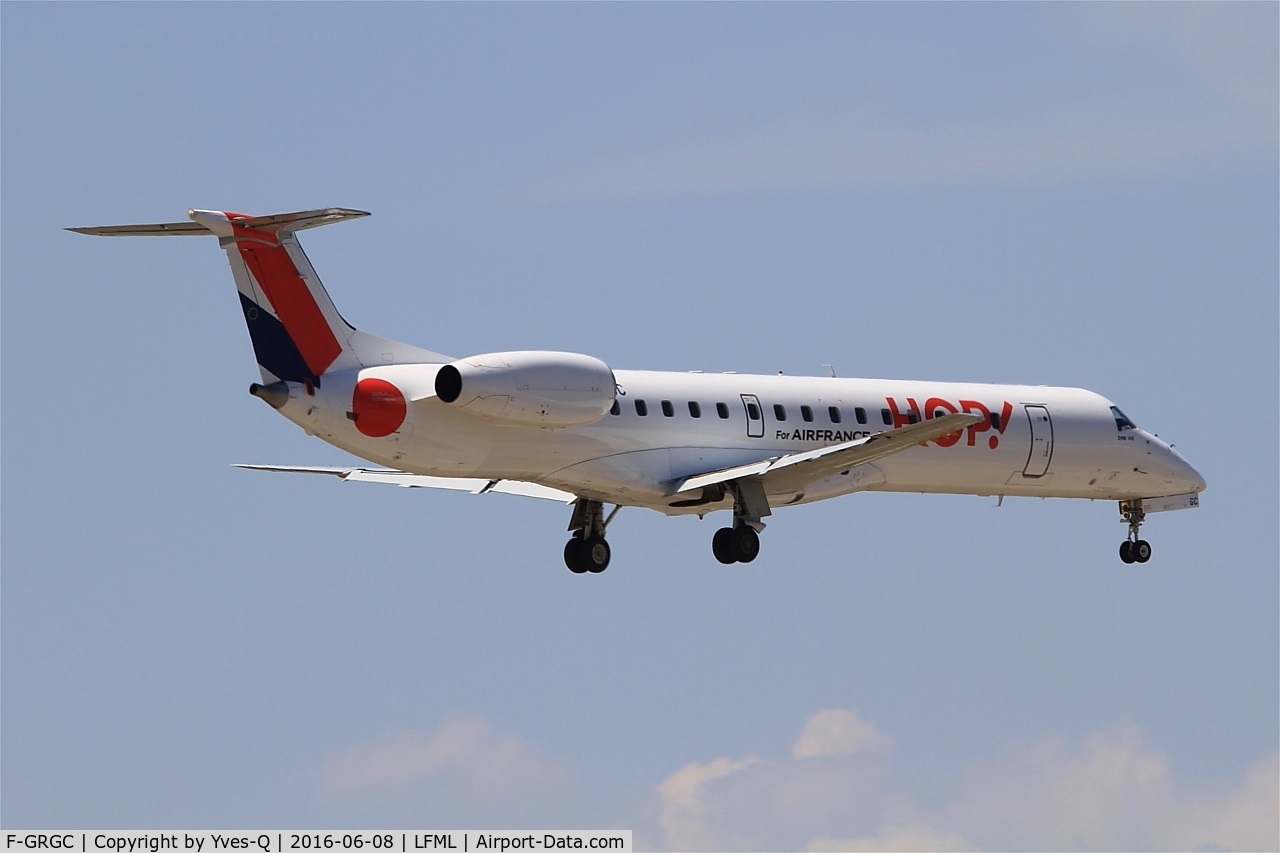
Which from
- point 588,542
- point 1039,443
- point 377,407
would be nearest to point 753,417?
point 588,542

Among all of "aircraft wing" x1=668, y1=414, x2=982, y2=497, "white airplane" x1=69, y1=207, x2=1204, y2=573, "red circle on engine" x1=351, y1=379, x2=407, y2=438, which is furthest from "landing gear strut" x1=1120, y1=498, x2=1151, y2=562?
"red circle on engine" x1=351, y1=379, x2=407, y2=438

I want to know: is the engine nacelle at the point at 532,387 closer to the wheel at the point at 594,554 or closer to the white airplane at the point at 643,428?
the white airplane at the point at 643,428

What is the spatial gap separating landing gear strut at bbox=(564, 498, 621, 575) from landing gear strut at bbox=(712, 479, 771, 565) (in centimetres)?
220

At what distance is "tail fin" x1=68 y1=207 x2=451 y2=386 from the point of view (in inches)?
1236

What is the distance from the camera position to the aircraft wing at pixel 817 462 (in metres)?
32.8

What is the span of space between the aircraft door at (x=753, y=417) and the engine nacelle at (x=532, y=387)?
3.36 m

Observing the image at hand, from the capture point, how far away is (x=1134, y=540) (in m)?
40.7

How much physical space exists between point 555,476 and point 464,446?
203 cm

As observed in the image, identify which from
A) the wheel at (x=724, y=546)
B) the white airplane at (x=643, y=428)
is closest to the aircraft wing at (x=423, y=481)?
the white airplane at (x=643, y=428)

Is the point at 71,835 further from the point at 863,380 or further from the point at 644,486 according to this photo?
the point at 863,380

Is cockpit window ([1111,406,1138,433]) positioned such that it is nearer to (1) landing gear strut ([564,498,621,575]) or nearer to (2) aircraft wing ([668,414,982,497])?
(2) aircraft wing ([668,414,982,497])

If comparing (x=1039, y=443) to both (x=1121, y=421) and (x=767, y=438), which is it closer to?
(x=1121, y=421)

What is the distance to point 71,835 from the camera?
25.3 meters

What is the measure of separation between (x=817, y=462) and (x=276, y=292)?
894 cm
